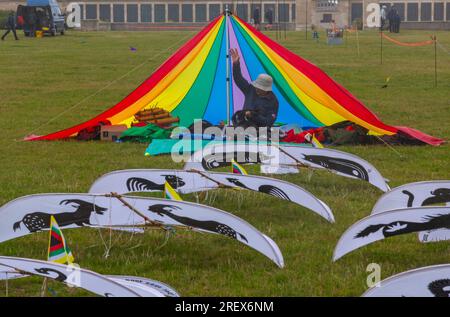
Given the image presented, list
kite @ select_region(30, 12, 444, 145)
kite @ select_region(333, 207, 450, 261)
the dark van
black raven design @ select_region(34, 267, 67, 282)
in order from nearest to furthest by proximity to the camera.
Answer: black raven design @ select_region(34, 267, 67, 282) < kite @ select_region(333, 207, 450, 261) < kite @ select_region(30, 12, 444, 145) < the dark van

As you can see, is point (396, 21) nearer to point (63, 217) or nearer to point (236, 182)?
point (236, 182)

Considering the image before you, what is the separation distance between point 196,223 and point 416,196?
1.83m

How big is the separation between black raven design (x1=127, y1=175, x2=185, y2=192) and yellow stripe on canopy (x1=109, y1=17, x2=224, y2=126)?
198 inches

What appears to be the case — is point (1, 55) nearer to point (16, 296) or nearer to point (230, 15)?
point (230, 15)

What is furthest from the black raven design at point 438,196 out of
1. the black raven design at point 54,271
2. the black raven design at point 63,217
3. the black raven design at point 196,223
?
the black raven design at point 54,271

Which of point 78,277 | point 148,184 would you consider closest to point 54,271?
point 78,277

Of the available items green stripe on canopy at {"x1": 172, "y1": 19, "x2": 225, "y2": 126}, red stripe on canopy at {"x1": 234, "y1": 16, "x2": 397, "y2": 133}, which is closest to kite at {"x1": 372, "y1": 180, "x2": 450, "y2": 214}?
red stripe on canopy at {"x1": 234, "y1": 16, "x2": 397, "y2": 133}

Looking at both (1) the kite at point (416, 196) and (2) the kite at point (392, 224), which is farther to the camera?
(1) the kite at point (416, 196)

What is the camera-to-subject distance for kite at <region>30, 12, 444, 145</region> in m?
12.7

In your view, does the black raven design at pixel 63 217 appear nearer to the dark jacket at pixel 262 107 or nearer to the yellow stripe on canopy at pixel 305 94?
the dark jacket at pixel 262 107

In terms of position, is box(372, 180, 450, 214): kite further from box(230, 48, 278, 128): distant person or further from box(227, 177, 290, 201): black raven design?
box(230, 48, 278, 128): distant person

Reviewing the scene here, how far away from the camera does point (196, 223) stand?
6.66 meters

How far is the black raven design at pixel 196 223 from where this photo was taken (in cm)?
655

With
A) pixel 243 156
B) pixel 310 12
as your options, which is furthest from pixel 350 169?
pixel 310 12
